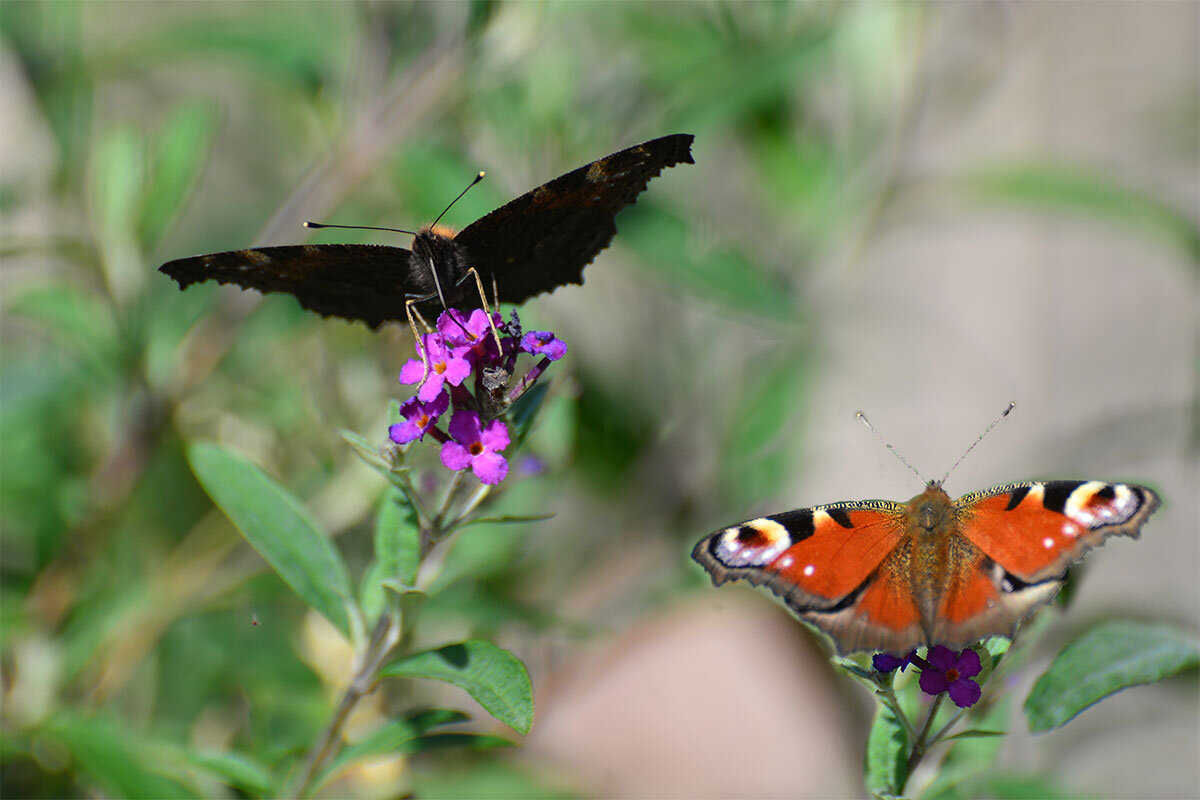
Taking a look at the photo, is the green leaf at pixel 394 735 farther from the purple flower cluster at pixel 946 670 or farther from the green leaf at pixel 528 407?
the purple flower cluster at pixel 946 670

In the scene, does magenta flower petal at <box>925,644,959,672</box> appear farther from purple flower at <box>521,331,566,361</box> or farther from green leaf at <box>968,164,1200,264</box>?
green leaf at <box>968,164,1200,264</box>

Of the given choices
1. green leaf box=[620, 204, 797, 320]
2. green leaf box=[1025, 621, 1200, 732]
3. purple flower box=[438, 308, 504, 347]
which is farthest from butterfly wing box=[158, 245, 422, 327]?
green leaf box=[1025, 621, 1200, 732]

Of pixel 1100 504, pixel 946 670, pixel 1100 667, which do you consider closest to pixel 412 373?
pixel 946 670

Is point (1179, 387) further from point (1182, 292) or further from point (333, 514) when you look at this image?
point (333, 514)

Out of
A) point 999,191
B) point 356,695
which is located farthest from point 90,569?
point 999,191

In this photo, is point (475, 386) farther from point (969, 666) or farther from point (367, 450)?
point (969, 666)

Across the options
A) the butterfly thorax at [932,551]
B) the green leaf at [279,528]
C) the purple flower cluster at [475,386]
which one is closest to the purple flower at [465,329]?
the purple flower cluster at [475,386]
